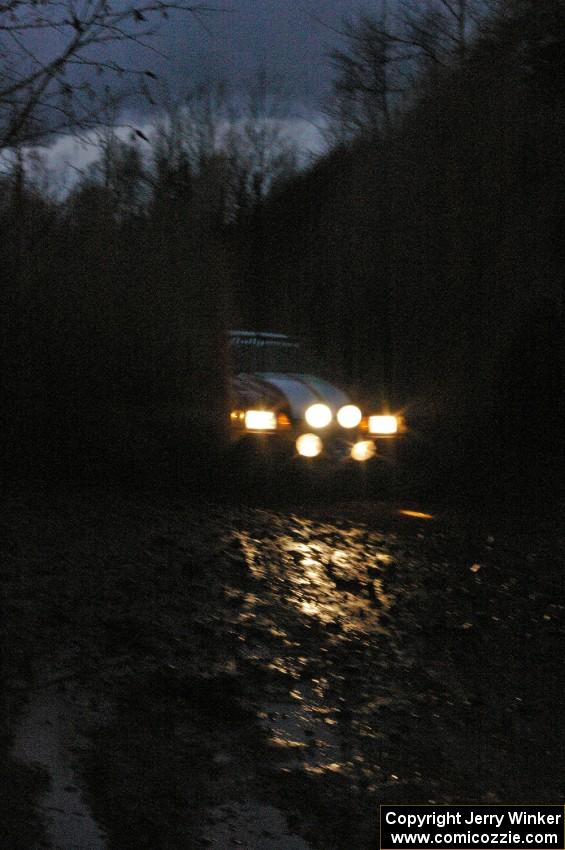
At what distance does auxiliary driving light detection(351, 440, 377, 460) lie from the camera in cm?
1134

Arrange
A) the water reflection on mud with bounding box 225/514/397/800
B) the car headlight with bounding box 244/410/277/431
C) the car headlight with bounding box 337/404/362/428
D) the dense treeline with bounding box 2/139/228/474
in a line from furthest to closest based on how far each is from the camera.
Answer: the car headlight with bounding box 337/404/362/428
the car headlight with bounding box 244/410/277/431
the dense treeline with bounding box 2/139/228/474
the water reflection on mud with bounding box 225/514/397/800

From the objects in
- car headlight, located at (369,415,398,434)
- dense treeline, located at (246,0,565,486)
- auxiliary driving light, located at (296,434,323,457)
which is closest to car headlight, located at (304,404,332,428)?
auxiliary driving light, located at (296,434,323,457)

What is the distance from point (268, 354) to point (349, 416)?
4.11 ft

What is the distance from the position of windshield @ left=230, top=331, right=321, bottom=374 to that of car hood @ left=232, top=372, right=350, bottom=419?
18 cm

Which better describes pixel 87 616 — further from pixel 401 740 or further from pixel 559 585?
pixel 559 585

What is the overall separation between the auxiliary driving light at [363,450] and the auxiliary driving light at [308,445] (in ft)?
1.55

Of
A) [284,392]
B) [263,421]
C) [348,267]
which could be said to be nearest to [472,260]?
[348,267]

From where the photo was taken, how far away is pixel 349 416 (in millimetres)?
11312

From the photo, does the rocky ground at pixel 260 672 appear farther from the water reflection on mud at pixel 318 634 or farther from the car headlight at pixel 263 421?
the car headlight at pixel 263 421

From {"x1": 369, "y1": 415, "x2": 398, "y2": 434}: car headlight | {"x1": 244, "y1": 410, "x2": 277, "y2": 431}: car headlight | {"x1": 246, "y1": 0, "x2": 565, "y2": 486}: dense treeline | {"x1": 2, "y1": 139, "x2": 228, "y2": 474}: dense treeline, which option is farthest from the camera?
{"x1": 246, "y1": 0, "x2": 565, "y2": 486}: dense treeline

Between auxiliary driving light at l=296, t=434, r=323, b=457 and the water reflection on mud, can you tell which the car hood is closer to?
auxiliary driving light at l=296, t=434, r=323, b=457

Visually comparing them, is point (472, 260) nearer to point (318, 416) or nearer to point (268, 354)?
point (268, 354)

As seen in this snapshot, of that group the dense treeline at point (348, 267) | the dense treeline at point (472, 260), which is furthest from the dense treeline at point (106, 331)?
the dense treeline at point (472, 260)

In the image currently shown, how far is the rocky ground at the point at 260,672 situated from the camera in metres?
4.74
